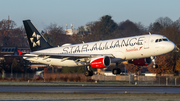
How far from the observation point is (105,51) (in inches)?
1912

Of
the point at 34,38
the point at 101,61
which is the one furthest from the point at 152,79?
the point at 34,38

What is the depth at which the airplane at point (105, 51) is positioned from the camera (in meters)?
44.1

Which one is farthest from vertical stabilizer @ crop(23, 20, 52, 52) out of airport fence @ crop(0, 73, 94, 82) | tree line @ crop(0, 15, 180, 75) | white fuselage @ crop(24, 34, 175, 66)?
tree line @ crop(0, 15, 180, 75)

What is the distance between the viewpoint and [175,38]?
263 feet

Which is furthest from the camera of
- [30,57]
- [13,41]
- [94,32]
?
[13,41]

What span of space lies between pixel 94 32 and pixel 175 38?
67096 millimetres

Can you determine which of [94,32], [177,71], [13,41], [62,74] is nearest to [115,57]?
[62,74]

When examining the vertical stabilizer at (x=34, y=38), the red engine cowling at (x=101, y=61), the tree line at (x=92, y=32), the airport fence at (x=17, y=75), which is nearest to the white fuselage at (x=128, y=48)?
the red engine cowling at (x=101, y=61)

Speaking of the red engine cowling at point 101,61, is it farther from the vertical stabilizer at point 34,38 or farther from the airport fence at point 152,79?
the vertical stabilizer at point 34,38

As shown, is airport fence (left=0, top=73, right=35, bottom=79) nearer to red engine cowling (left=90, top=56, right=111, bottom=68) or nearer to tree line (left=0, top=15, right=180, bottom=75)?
red engine cowling (left=90, top=56, right=111, bottom=68)

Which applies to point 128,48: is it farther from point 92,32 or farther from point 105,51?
point 92,32

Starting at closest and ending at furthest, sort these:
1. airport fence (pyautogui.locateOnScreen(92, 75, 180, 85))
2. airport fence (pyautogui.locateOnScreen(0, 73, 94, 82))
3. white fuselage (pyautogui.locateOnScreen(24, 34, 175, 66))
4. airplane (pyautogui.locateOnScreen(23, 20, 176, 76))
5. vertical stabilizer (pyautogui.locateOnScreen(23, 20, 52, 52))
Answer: white fuselage (pyautogui.locateOnScreen(24, 34, 175, 66)) → airplane (pyautogui.locateOnScreen(23, 20, 176, 76)) → vertical stabilizer (pyautogui.locateOnScreen(23, 20, 52, 52)) → airport fence (pyautogui.locateOnScreen(92, 75, 180, 85)) → airport fence (pyautogui.locateOnScreen(0, 73, 94, 82))

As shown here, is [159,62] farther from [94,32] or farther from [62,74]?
[94,32]

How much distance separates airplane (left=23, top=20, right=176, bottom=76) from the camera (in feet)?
145
